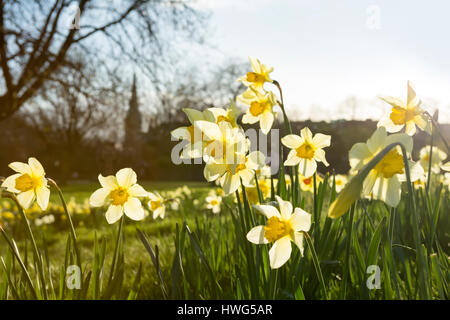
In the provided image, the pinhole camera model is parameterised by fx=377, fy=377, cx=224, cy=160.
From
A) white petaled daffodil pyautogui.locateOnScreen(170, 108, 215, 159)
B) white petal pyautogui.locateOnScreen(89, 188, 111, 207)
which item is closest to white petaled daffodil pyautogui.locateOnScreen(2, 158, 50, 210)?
white petal pyautogui.locateOnScreen(89, 188, 111, 207)

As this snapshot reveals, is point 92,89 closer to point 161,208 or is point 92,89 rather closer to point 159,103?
point 159,103

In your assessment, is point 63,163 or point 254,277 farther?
point 63,163

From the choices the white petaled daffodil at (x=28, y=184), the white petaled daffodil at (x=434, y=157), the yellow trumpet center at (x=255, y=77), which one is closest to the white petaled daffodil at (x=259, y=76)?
the yellow trumpet center at (x=255, y=77)

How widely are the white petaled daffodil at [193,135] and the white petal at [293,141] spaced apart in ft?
0.80

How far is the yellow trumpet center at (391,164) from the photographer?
64cm

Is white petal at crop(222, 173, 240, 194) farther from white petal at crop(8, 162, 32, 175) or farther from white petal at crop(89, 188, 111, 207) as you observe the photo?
white petal at crop(8, 162, 32, 175)

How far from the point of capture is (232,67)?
19.5 ft

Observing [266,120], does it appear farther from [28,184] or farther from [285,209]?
[28,184]

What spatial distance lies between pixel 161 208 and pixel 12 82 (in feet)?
19.8

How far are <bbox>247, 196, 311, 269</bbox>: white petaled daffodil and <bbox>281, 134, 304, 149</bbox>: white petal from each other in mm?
246

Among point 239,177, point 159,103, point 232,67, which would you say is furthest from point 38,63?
point 239,177

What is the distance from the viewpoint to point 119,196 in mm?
968

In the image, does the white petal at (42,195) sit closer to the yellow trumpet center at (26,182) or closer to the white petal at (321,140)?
the yellow trumpet center at (26,182)

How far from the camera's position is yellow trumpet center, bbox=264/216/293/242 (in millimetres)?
731
